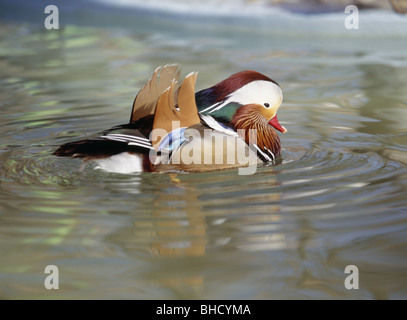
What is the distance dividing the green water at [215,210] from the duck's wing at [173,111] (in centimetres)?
25

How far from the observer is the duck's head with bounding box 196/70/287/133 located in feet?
15.3

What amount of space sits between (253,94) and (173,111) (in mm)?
642

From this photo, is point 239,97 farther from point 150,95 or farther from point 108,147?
point 108,147

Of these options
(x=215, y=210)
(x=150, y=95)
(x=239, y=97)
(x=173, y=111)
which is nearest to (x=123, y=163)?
(x=173, y=111)

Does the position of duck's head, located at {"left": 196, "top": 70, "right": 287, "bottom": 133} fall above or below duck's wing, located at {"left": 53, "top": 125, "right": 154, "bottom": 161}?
above

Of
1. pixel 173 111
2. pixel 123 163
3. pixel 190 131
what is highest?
pixel 173 111

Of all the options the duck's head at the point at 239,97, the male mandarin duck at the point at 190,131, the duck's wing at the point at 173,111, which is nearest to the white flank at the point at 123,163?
the male mandarin duck at the point at 190,131

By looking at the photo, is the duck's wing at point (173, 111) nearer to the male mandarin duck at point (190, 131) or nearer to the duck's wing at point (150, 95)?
the male mandarin duck at point (190, 131)

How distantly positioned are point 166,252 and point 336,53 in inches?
244

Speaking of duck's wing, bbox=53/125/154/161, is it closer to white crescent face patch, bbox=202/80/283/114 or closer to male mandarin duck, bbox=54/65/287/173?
male mandarin duck, bbox=54/65/287/173

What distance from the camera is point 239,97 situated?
4.71 meters

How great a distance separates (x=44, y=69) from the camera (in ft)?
27.9

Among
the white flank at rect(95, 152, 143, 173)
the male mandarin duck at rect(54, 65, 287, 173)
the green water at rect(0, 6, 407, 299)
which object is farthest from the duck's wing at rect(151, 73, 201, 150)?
the green water at rect(0, 6, 407, 299)

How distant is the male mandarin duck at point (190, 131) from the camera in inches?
168
